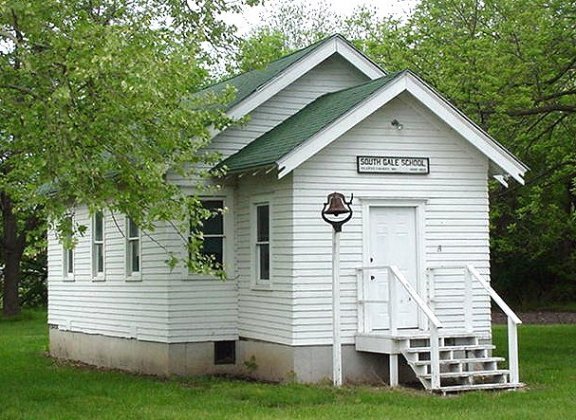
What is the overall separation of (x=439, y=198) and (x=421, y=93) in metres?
1.87

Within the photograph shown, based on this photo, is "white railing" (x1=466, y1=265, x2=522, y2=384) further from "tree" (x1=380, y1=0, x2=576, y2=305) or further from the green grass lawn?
"tree" (x1=380, y1=0, x2=576, y2=305)

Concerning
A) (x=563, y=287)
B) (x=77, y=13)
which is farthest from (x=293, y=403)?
(x=563, y=287)

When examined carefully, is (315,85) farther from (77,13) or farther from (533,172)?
(533,172)

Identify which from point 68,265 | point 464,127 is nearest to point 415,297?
point 464,127

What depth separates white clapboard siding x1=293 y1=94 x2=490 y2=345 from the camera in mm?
17469

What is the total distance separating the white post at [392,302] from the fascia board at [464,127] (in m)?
2.72

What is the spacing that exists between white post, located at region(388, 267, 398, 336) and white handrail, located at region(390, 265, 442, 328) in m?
0.09

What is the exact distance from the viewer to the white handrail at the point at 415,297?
15.9 m

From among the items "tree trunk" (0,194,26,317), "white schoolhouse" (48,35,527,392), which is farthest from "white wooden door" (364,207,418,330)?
"tree trunk" (0,194,26,317)

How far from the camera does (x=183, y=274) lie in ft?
63.0

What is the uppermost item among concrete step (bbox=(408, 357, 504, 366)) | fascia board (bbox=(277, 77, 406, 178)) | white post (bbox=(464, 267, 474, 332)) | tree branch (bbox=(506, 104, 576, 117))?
tree branch (bbox=(506, 104, 576, 117))

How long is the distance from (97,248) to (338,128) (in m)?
7.93

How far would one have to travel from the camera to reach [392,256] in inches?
708

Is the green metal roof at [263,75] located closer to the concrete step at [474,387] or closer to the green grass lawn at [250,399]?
the green grass lawn at [250,399]
